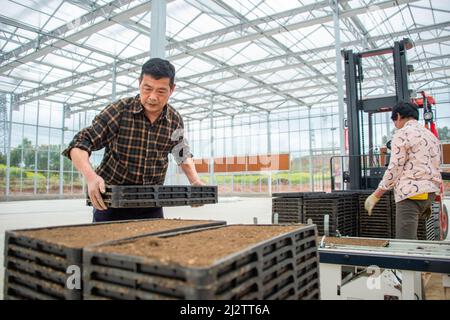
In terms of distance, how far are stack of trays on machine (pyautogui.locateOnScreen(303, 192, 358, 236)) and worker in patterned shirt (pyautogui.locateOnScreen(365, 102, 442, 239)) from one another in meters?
0.53

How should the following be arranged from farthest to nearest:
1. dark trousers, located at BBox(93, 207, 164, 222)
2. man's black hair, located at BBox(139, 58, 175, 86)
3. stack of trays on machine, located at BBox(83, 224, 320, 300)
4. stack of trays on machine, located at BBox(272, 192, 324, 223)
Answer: stack of trays on machine, located at BBox(272, 192, 324, 223), dark trousers, located at BBox(93, 207, 164, 222), man's black hair, located at BBox(139, 58, 175, 86), stack of trays on machine, located at BBox(83, 224, 320, 300)

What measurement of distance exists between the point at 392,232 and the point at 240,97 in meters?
20.1

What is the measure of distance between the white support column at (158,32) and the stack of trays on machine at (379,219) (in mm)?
4503

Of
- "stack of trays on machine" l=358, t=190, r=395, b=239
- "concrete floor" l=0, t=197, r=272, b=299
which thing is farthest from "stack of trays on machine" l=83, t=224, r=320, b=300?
Answer: "concrete floor" l=0, t=197, r=272, b=299

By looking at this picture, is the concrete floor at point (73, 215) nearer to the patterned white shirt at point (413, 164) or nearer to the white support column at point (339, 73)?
the white support column at point (339, 73)

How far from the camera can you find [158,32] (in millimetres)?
6785

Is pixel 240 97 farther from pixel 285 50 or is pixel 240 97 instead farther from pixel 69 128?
pixel 69 128

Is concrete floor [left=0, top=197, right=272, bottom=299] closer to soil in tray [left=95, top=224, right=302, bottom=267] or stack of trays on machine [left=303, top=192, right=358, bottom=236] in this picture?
stack of trays on machine [left=303, top=192, right=358, bottom=236]

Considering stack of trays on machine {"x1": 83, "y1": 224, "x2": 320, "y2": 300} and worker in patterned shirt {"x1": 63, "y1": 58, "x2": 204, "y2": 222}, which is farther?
worker in patterned shirt {"x1": 63, "y1": 58, "x2": 204, "y2": 222}

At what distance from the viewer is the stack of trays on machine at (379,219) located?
12.8 feet

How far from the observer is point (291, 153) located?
27.1 meters

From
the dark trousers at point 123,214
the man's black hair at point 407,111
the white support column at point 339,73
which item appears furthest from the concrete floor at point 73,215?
the man's black hair at point 407,111

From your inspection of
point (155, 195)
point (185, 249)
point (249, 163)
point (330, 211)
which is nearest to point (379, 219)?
point (330, 211)

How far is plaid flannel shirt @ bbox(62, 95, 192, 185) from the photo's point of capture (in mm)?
2154
